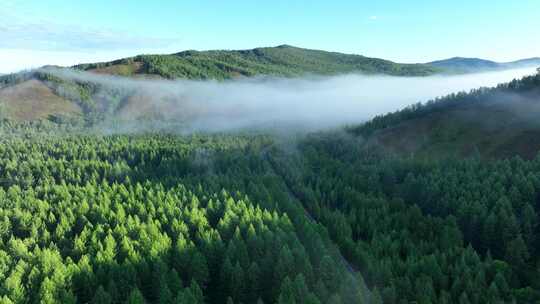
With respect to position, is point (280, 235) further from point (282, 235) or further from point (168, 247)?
point (168, 247)

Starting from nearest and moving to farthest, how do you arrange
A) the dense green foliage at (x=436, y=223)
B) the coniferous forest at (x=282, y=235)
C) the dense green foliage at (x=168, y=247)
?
the dense green foliage at (x=168, y=247)
the coniferous forest at (x=282, y=235)
the dense green foliage at (x=436, y=223)

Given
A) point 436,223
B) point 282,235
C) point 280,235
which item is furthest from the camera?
point 436,223

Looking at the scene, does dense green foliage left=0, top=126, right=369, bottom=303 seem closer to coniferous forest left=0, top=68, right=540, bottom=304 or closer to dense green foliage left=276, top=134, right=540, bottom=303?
coniferous forest left=0, top=68, right=540, bottom=304

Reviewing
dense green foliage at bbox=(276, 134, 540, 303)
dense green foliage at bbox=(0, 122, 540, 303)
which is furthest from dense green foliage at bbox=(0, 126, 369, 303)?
dense green foliage at bbox=(276, 134, 540, 303)

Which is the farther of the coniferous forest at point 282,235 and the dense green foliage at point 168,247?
the coniferous forest at point 282,235

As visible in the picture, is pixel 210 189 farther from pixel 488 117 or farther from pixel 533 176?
pixel 488 117

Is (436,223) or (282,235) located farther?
(436,223)

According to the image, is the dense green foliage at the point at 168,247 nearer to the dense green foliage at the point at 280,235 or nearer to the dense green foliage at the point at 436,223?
the dense green foliage at the point at 280,235

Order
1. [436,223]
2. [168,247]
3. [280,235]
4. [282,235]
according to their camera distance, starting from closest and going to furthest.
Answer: [168,247], [282,235], [280,235], [436,223]

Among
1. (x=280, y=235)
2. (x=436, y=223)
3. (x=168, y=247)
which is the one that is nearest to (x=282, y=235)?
(x=280, y=235)

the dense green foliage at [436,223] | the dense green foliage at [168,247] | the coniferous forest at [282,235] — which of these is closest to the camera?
the dense green foliage at [168,247]

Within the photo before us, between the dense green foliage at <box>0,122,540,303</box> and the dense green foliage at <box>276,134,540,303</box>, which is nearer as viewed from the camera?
the dense green foliage at <box>0,122,540,303</box>

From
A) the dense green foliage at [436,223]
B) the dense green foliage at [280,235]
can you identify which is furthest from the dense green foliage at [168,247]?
the dense green foliage at [436,223]
